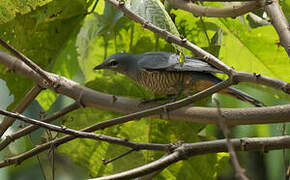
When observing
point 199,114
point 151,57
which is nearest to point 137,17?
point 199,114

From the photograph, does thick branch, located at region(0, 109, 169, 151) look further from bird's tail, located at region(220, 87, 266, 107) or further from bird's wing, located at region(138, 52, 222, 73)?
bird's wing, located at region(138, 52, 222, 73)

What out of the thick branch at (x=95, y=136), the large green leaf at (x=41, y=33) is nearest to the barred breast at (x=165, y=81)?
the large green leaf at (x=41, y=33)

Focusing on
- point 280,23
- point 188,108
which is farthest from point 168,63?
point 280,23

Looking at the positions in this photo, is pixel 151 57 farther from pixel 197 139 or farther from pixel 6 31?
pixel 6 31

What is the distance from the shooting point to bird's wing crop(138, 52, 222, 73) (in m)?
3.04

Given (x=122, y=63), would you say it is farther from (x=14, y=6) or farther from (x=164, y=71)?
(x=14, y=6)

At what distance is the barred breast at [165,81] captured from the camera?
3.19 meters

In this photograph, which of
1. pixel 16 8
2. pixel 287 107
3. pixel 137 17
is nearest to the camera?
pixel 137 17

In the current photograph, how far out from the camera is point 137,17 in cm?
175

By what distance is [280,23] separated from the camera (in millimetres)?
2053

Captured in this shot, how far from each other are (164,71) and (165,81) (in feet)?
0.24

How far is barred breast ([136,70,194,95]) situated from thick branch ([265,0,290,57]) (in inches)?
46.3

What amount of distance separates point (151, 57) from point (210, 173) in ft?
2.74

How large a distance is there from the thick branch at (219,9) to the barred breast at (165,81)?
877 mm
